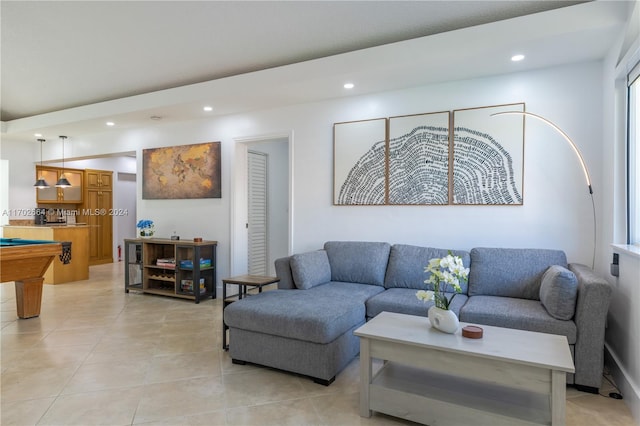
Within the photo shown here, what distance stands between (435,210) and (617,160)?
1.45 metres

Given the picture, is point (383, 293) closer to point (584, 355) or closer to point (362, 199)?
point (362, 199)

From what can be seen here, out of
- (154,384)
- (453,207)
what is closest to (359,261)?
(453,207)

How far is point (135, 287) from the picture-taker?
207 inches

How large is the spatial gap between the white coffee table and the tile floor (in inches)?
8.0

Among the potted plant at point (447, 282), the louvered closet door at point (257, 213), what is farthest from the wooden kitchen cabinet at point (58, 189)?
the potted plant at point (447, 282)

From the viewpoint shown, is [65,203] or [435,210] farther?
[65,203]

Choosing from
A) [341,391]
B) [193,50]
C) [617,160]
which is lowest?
[341,391]

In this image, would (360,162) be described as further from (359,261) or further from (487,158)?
(487,158)

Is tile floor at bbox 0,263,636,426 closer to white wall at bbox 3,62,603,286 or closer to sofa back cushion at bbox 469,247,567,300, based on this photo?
sofa back cushion at bbox 469,247,567,300

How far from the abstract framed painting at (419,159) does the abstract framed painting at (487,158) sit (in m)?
0.10

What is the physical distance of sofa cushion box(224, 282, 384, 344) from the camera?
2447 millimetres

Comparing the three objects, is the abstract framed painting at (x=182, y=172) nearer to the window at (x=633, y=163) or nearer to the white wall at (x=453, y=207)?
the white wall at (x=453, y=207)

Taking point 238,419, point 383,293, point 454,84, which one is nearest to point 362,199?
point 383,293

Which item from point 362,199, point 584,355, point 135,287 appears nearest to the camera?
point 584,355
